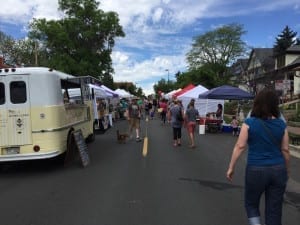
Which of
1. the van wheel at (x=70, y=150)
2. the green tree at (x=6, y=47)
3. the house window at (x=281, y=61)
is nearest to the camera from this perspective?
the van wheel at (x=70, y=150)

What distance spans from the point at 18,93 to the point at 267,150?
785cm

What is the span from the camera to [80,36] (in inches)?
2313

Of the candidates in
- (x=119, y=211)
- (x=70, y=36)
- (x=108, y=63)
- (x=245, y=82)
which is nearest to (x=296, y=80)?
(x=245, y=82)

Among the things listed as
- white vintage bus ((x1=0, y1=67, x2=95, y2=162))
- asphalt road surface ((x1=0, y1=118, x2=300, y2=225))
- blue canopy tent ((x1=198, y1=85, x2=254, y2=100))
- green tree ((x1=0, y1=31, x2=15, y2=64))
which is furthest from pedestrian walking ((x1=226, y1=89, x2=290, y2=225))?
green tree ((x1=0, y1=31, x2=15, y2=64))

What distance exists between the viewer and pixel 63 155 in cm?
1269

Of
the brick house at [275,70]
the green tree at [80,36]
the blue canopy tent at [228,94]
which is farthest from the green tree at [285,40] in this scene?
the blue canopy tent at [228,94]

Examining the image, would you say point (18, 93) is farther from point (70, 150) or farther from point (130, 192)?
point (130, 192)

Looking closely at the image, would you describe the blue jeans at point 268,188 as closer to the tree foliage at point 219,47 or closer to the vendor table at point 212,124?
the vendor table at point 212,124

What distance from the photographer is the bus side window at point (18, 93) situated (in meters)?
11.2

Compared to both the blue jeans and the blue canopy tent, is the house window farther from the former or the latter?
the blue jeans

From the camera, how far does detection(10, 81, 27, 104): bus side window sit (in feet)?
36.7

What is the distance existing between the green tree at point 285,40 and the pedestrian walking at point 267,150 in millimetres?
71013

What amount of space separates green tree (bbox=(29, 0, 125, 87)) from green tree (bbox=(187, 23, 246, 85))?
41.4m

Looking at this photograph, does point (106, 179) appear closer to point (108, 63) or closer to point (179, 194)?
point (179, 194)
